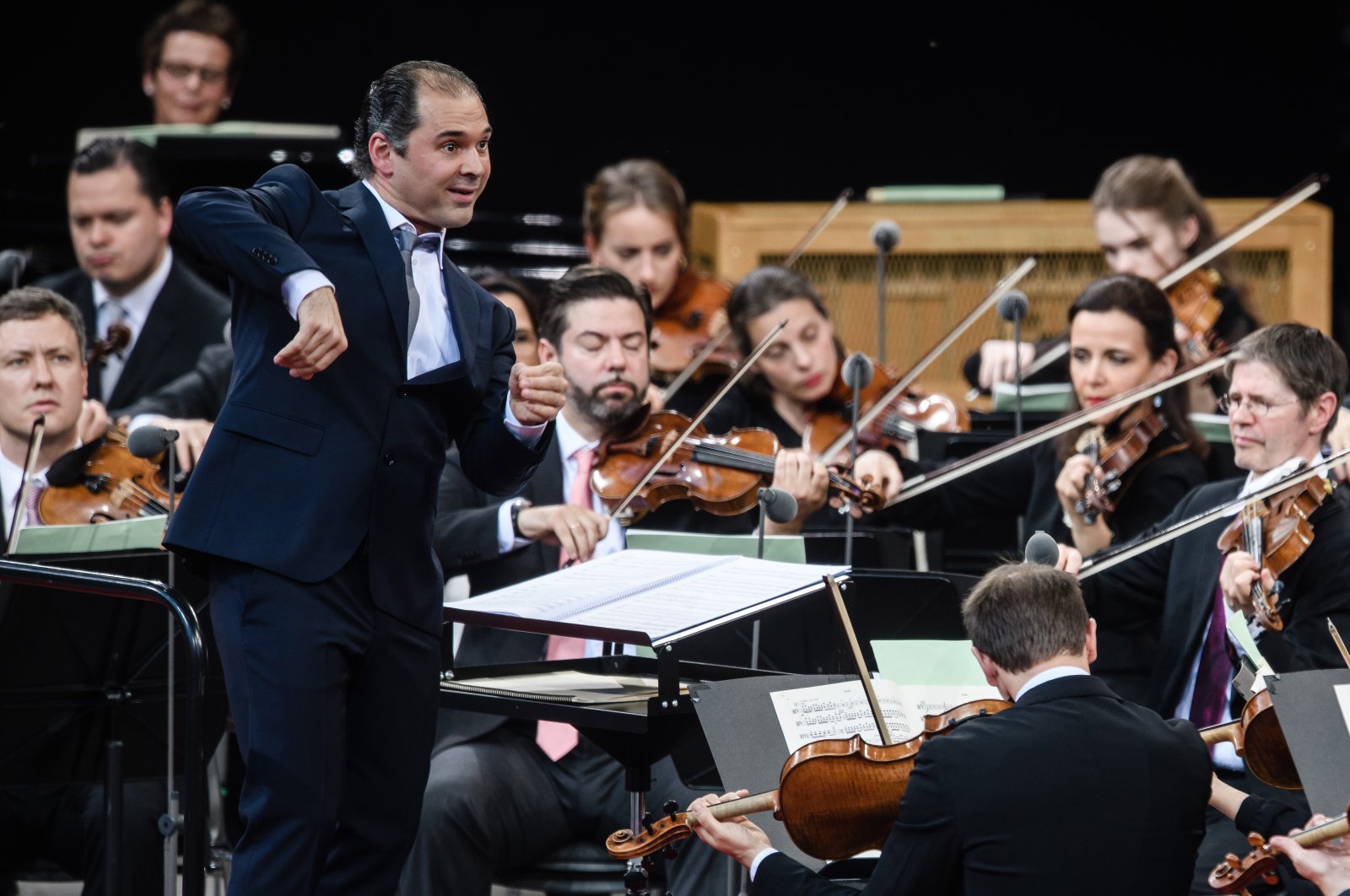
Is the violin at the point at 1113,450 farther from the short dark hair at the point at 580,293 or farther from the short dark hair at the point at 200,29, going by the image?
the short dark hair at the point at 200,29

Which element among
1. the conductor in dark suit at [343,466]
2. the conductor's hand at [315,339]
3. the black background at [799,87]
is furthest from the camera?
the black background at [799,87]

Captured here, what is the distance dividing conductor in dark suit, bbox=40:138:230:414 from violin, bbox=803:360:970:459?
163cm

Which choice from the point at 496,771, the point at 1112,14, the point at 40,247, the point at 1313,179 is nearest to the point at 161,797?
the point at 496,771

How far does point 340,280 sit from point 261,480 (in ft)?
0.94

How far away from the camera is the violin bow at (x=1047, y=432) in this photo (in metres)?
3.76

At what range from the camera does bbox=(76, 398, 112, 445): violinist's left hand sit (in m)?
3.76

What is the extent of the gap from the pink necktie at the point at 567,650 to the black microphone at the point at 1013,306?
1117 mm

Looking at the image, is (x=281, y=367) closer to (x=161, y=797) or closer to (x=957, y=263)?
(x=161, y=797)

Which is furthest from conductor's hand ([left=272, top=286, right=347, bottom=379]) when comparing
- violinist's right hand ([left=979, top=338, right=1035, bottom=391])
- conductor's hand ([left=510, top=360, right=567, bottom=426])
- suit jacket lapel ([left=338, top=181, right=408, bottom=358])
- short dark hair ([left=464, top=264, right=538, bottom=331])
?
violinist's right hand ([left=979, top=338, right=1035, bottom=391])

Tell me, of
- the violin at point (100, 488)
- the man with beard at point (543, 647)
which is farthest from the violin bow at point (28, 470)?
the man with beard at point (543, 647)

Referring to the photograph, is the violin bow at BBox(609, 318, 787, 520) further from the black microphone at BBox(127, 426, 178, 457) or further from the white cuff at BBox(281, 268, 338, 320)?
the white cuff at BBox(281, 268, 338, 320)

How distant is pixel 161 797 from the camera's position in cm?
339

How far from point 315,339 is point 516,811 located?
1363 mm

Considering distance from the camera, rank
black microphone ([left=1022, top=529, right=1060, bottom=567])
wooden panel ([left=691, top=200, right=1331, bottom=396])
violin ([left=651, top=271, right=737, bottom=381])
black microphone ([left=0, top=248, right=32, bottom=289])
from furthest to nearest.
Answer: wooden panel ([left=691, top=200, right=1331, bottom=396]) < violin ([left=651, top=271, right=737, bottom=381]) < black microphone ([left=0, top=248, right=32, bottom=289]) < black microphone ([left=1022, top=529, right=1060, bottom=567])
